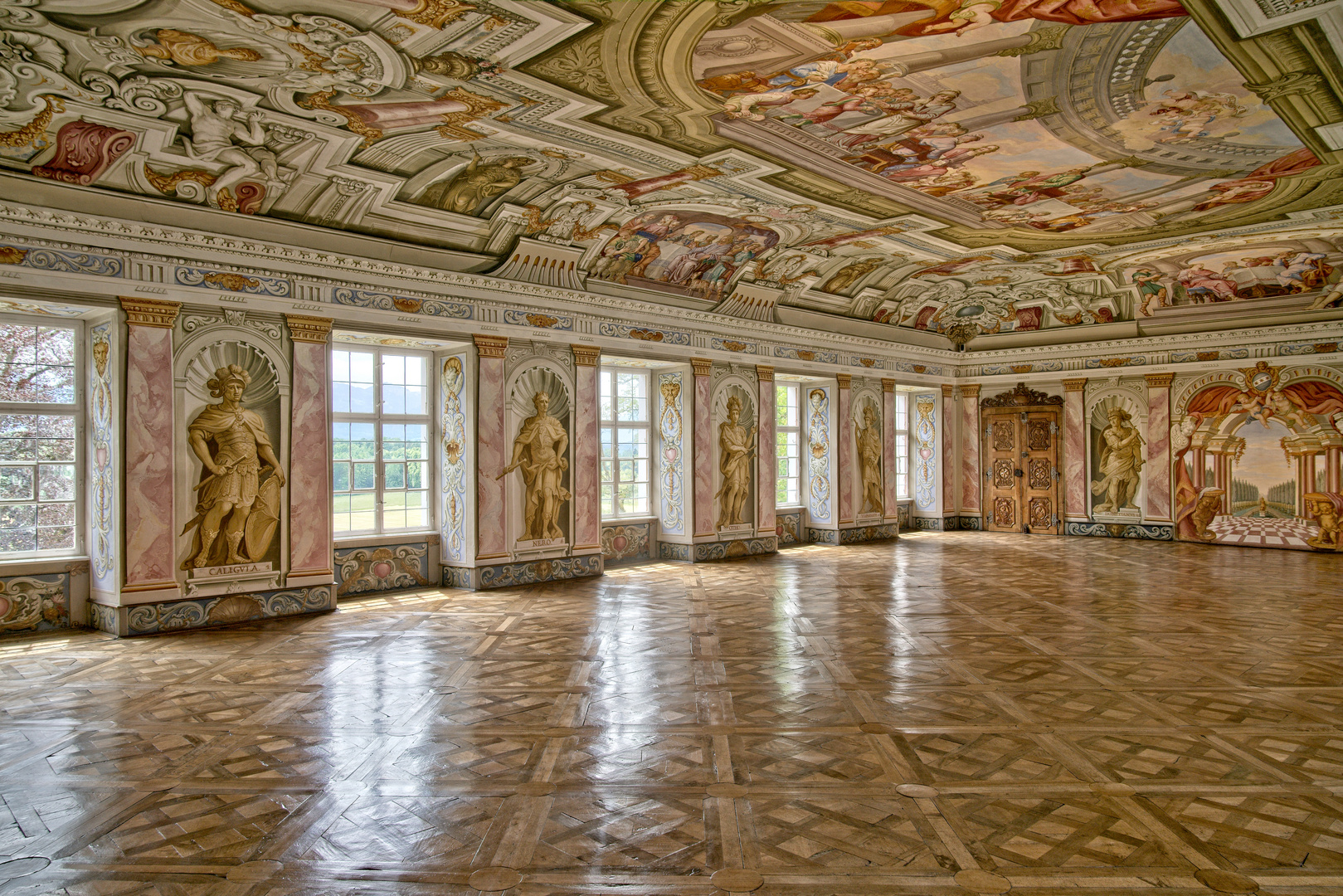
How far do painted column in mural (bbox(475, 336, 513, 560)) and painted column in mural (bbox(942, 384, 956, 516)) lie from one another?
11.9 meters

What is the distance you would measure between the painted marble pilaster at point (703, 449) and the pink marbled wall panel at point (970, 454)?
8.45 meters

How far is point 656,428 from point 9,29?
993 cm

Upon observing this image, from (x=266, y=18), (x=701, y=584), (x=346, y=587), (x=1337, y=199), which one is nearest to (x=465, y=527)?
(x=346, y=587)

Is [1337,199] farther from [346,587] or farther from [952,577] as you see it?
[346,587]

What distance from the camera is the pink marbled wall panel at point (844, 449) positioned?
54.6 feet

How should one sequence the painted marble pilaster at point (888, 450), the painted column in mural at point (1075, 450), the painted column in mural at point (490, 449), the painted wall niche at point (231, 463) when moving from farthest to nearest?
the painted column in mural at point (1075, 450) < the painted marble pilaster at point (888, 450) < the painted column in mural at point (490, 449) < the painted wall niche at point (231, 463)

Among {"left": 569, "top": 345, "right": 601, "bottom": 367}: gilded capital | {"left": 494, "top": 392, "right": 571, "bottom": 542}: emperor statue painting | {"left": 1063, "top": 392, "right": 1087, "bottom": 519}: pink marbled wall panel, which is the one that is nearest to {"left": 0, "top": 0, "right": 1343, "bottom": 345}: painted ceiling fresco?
{"left": 569, "top": 345, "right": 601, "bottom": 367}: gilded capital

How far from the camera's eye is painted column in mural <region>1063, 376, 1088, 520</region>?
18.1 metres

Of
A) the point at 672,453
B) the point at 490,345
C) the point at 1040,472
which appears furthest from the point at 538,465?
the point at 1040,472

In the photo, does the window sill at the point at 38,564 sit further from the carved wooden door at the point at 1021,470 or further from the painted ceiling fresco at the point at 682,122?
the carved wooden door at the point at 1021,470

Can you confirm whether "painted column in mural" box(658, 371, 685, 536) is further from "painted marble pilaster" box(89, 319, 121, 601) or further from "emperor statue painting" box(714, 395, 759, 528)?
"painted marble pilaster" box(89, 319, 121, 601)

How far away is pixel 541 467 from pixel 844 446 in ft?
24.2

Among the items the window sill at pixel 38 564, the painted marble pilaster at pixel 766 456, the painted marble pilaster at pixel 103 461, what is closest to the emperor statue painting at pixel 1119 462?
the painted marble pilaster at pixel 766 456

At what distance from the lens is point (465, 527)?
1112 centimetres
